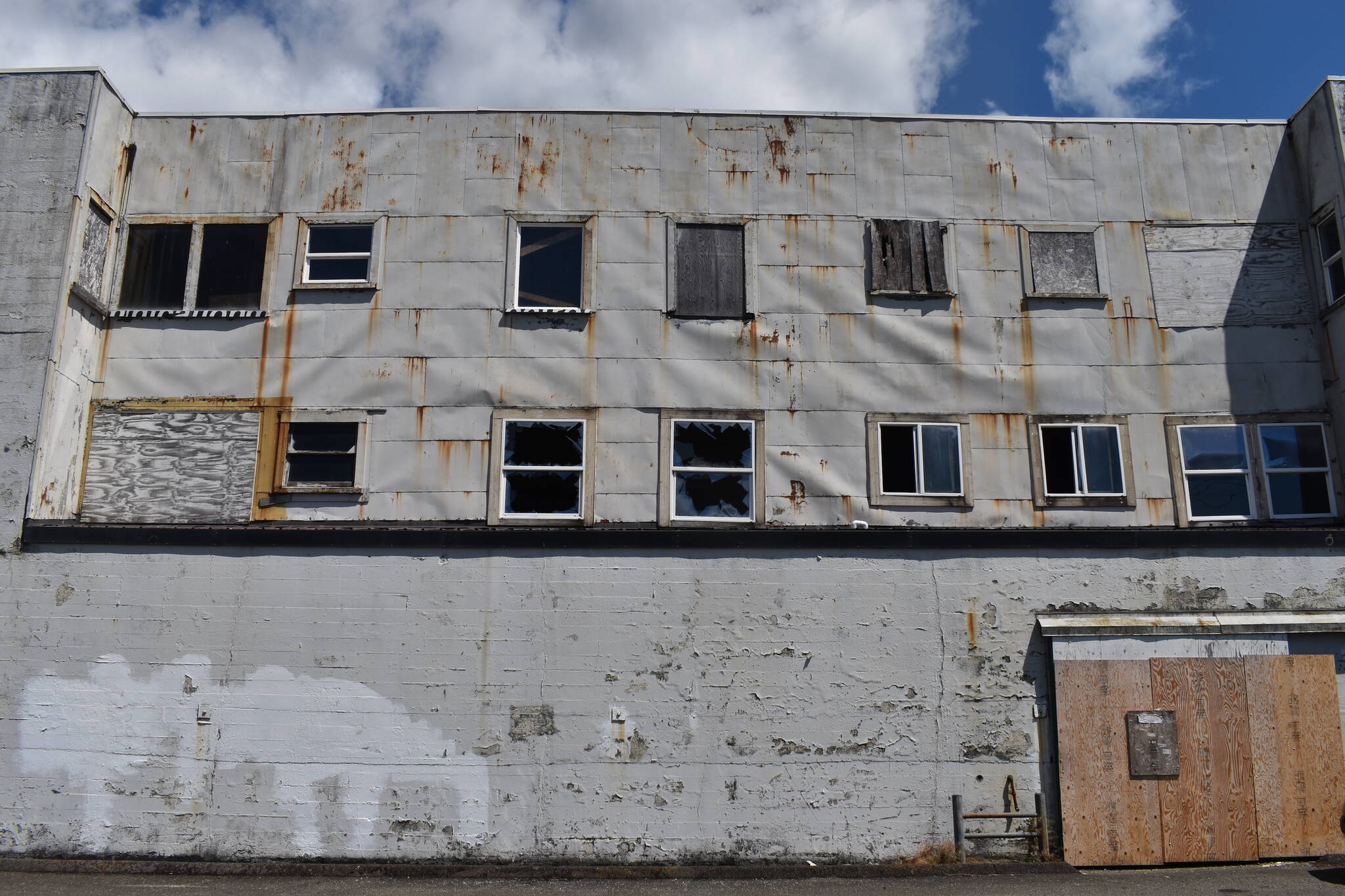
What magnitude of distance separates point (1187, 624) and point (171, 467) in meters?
12.8

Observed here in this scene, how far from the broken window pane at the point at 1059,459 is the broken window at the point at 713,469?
3830 mm

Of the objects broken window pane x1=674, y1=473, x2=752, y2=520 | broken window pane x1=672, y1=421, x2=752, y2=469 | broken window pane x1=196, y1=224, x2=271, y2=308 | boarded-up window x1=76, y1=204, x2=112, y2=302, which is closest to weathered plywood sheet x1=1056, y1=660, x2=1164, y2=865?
broken window pane x1=674, y1=473, x2=752, y2=520

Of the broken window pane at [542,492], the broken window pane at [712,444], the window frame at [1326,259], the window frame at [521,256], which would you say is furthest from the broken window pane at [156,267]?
the window frame at [1326,259]

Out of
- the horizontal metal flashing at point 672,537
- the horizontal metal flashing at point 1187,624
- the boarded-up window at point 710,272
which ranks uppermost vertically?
the boarded-up window at point 710,272

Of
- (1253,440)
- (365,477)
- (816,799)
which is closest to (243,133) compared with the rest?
(365,477)

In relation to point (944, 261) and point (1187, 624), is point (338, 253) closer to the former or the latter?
point (944, 261)

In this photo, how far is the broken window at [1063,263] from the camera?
11.6 meters

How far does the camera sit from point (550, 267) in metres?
11.6

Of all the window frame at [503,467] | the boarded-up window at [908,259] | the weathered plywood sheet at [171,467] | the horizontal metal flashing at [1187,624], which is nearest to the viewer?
the horizontal metal flashing at [1187,624]

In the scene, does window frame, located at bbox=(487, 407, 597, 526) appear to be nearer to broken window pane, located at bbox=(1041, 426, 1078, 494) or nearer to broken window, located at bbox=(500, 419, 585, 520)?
broken window, located at bbox=(500, 419, 585, 520)

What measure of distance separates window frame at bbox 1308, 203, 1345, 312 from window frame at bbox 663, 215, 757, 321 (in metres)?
7.54

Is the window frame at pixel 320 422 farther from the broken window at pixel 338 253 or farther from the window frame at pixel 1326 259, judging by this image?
the window frame at pixel 1326 259

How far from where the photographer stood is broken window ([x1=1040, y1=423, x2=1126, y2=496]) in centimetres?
1110

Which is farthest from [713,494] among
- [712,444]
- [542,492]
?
[542,492]
